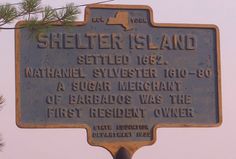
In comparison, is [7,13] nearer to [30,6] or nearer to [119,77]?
[30,6]

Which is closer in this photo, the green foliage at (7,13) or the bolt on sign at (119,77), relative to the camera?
the green foliage at (7,13)

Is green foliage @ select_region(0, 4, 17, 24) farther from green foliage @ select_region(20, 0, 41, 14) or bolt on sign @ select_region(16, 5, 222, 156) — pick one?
bolt on sign @ select_region(16, 5, 222, 156)

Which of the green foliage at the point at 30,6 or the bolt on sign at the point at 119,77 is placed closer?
the green foliage at the point at 30,6

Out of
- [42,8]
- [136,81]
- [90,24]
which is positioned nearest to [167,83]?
[136,81]

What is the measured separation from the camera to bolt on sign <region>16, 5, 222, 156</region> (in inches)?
584

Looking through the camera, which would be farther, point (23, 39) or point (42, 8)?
point (23, 39)

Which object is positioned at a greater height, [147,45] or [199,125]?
[147,45]

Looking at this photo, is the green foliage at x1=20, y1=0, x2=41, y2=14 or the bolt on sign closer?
the green foliage at x1=20, y1=0, x2=41, y2=14

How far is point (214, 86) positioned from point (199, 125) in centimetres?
67

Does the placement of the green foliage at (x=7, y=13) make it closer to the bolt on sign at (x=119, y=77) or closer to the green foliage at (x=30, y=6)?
the green foliage at (x=30, y=6)

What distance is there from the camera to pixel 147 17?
1552 cm

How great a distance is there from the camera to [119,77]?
49.7 feet

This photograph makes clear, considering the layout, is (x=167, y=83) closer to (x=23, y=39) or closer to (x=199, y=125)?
(x=199, y=125)

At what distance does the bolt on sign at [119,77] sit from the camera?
48.6 ft
